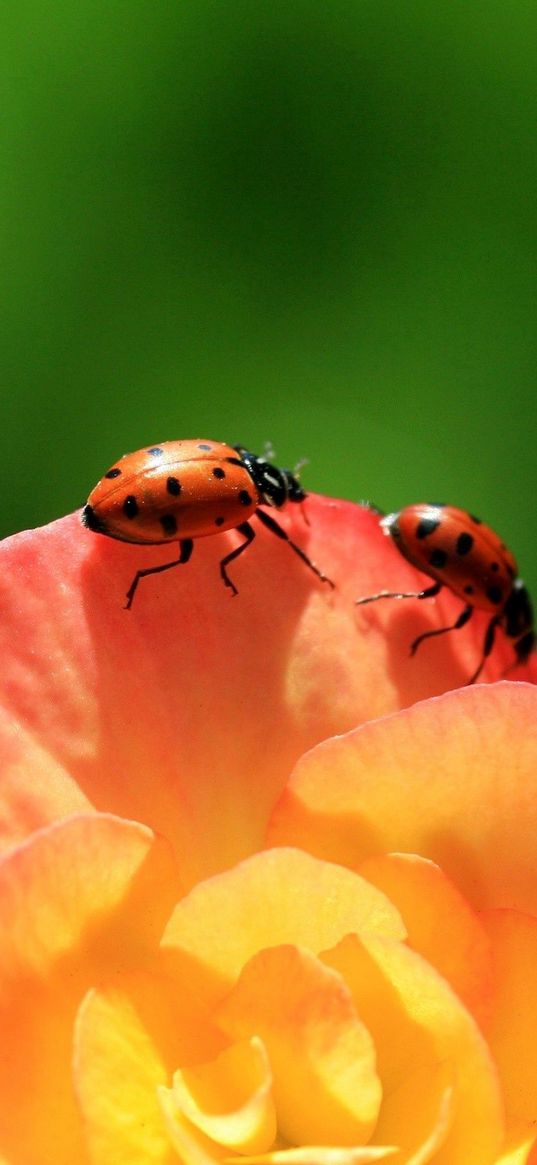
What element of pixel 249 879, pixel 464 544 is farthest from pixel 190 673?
pixel 464 544

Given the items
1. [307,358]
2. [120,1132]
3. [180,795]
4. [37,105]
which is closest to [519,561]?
Answer: [307,358]

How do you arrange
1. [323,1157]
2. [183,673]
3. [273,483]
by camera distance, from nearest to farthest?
[323,1157] → [183,673] → [273,483]

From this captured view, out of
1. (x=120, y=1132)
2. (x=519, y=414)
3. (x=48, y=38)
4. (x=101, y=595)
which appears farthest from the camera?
(x=519, y=414)

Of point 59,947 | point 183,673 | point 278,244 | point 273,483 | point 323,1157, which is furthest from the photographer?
point 278,244

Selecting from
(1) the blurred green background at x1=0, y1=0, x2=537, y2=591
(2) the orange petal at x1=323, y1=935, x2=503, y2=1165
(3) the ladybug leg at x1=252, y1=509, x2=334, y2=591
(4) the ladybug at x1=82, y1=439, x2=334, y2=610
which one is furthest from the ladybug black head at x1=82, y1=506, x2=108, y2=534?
(1) the blurred green background at x1=0, y1=0, x2=537, y2=591

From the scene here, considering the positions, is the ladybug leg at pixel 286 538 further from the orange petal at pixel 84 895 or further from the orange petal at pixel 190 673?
the orange petal at pixel 84 895

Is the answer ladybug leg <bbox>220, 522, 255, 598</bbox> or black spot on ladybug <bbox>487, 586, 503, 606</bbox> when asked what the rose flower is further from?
black spot on ladybug <bbox>487, 586, 503, 606</bbox>

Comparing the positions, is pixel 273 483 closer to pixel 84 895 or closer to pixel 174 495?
pixel 174 495

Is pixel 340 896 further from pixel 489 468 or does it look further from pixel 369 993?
pixel 489 468
